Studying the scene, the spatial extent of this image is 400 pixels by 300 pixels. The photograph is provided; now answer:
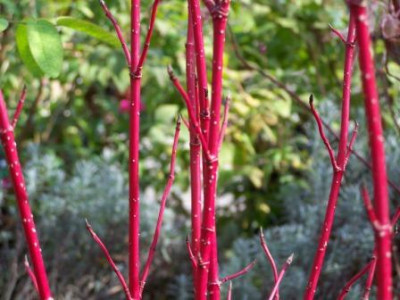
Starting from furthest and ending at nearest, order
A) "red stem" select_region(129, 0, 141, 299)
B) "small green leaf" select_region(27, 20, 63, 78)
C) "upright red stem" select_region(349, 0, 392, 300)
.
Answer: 1. "small green leaf" select_region(27, 20, 63, 78)
2. "red stem" select_region(129, 0, 141, 299)
3. "upright red stem" select_region(349, 0, 392, 300)

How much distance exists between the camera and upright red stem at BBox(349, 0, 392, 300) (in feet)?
1.88

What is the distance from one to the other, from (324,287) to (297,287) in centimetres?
10

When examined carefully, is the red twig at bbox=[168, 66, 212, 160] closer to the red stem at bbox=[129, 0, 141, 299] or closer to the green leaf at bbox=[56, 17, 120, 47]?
the red stem at bbox=[129, 0, 141, 299]

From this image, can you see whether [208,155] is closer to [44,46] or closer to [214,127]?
[214,127]

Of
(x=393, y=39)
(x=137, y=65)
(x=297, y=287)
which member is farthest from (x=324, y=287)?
(x=137, y=65)

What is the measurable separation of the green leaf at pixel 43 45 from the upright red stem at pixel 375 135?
0.73 meters

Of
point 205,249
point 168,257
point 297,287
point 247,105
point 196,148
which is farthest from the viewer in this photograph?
point 247,105

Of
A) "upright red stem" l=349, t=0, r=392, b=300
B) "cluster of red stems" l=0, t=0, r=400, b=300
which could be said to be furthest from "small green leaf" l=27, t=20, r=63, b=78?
"upright red stem" l=349, t=0, r=392, b=300

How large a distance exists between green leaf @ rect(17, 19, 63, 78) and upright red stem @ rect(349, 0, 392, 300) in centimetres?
73

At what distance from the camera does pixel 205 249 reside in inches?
34.1

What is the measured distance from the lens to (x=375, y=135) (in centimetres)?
58

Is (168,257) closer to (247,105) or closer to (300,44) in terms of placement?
(247,105)

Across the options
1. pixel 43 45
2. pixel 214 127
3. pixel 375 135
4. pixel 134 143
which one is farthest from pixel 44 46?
pixel 375 135

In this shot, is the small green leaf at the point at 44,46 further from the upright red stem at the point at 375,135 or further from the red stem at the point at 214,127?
the upright red stem at the point at 375,135
